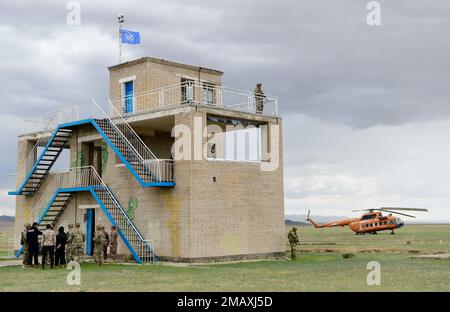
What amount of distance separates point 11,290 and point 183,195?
31.8 feet

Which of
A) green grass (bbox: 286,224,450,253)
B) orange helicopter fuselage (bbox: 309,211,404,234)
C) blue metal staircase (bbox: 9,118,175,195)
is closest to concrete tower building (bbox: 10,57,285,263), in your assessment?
blue metal staircase (bbox: 9,118,175,195)

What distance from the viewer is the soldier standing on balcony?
94.5 ft

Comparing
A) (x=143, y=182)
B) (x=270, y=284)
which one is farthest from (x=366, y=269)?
(x=143, y=182)

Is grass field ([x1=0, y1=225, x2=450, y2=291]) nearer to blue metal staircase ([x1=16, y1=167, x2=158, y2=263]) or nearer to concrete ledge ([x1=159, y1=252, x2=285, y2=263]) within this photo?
concrete ledge ([x1=159, y1=252, x2=285, y2=263])

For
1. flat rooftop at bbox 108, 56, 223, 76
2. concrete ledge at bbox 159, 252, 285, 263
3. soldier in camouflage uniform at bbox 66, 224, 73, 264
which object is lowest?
concrete ledge at bbox 159, 252, 285, 263

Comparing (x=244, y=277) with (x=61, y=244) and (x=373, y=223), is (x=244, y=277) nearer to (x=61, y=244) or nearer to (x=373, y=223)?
(x=61, y=244)

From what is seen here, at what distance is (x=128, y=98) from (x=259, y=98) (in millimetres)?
7252

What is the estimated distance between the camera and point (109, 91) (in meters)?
33.0

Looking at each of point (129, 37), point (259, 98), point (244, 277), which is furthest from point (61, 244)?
point (129, 37)

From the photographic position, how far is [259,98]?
94.9ft

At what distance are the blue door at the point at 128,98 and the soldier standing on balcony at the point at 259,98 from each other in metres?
6.87

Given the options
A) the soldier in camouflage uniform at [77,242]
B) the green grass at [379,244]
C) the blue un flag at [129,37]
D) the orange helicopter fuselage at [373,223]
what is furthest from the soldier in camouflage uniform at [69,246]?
the orange helicopter fuselage at [373,223]

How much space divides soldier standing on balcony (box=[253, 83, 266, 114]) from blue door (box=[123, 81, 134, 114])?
6.87m
